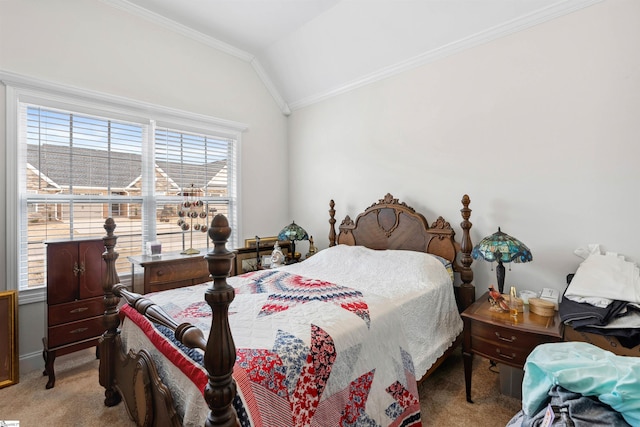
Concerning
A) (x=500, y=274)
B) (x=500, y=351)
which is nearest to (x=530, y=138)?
(x=500, y=274)

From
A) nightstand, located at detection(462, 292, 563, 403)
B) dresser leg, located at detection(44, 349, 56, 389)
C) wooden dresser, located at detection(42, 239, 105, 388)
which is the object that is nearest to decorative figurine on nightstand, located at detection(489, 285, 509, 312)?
nightstand, located at detection(462, 292, 563, 403)

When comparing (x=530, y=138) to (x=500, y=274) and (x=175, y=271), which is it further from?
(x=175, y=271)

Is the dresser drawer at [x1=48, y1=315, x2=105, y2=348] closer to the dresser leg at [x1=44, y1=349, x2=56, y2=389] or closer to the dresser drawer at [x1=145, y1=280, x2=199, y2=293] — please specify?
the dresser leg at [x1=44, y1=349, x2=56, y2=389]

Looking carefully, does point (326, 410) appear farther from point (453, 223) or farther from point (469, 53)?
point (469, 53)

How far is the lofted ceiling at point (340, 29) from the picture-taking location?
8.28 feet

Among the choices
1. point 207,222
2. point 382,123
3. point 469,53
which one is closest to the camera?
point 469,53

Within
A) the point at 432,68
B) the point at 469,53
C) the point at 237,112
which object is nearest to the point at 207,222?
the point at 237,112

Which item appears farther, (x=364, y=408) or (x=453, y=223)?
(x=453, y=223)

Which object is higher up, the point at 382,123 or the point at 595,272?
the point at 382,123

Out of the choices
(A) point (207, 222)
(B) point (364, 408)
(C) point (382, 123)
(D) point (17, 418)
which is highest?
(C) point (382, 123)

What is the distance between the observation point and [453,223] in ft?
9.30

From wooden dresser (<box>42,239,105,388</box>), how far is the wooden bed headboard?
233 centimetres

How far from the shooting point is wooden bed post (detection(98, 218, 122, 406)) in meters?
1.88

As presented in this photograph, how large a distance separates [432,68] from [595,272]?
219cm
